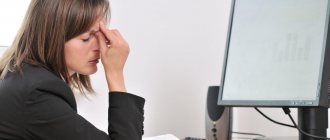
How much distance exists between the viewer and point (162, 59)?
5.72ft

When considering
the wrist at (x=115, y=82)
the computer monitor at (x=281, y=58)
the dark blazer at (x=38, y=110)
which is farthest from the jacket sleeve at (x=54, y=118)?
the computer monitor at (x=281, y=58)

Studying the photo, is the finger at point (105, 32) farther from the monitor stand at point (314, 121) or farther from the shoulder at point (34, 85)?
the monitor stand at point (314, 121)

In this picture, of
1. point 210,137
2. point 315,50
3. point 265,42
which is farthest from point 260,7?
point 210,137

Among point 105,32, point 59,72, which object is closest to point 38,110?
point 59,72

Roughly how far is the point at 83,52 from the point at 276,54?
41cm

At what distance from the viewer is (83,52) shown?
3.26ft

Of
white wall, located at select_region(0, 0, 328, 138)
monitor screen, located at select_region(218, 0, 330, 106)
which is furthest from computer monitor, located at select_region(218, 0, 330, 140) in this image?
white wall, located at select_region(0, 0, 328, 138)

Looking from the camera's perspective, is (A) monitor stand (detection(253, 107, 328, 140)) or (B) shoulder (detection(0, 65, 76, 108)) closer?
(B) shoulder (detection(0, 65, 76, 108))

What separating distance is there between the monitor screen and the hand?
254 mm

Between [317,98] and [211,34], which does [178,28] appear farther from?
[317,98]

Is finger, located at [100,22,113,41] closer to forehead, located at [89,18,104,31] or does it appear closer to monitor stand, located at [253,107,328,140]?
forehead, located at [89,18,104,31]

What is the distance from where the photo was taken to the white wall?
167 cm

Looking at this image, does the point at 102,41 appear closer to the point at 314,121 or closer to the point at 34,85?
the point at 34,85

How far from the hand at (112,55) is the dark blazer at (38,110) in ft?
0.49
